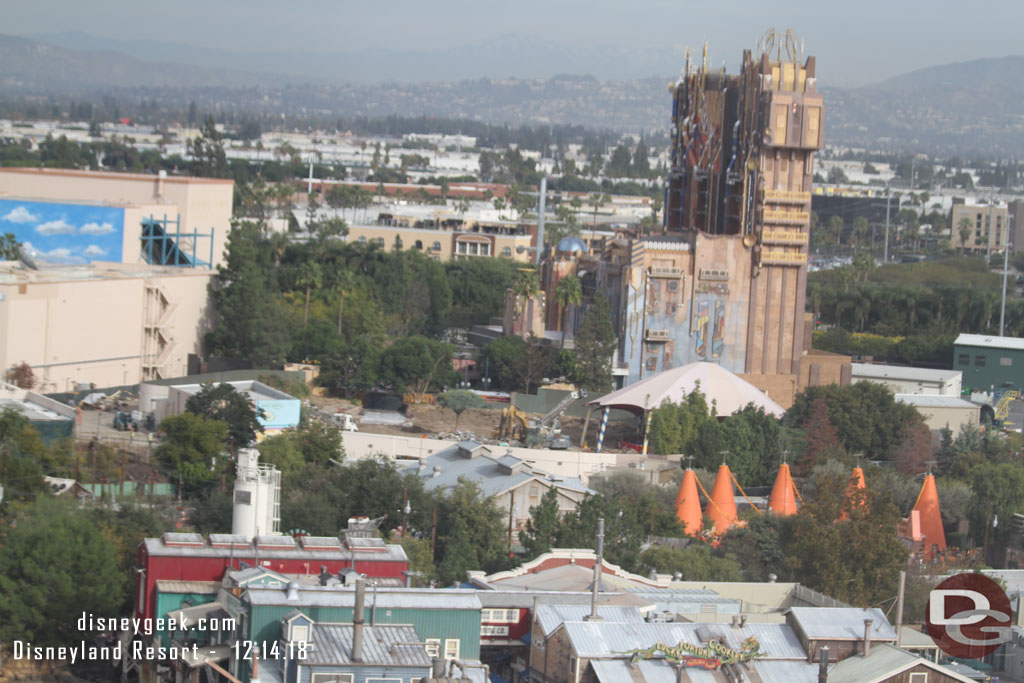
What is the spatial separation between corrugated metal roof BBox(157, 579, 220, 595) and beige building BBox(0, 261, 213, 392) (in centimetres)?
2726

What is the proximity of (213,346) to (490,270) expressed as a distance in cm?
2760

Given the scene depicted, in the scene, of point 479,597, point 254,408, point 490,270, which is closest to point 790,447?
point 254,408

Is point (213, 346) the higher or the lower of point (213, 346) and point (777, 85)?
the lower

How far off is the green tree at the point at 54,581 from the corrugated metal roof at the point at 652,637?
26.2 feet

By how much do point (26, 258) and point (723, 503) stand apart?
1321 inches

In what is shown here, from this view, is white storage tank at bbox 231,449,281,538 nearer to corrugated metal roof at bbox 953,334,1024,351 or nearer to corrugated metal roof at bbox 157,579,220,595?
corrugated metal roof at bbox 157,579,220,595

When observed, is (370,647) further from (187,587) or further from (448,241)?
(448,241)

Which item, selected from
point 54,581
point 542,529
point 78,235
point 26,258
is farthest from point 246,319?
point 54,581

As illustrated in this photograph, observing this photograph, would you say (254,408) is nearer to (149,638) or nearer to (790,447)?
(790,447)

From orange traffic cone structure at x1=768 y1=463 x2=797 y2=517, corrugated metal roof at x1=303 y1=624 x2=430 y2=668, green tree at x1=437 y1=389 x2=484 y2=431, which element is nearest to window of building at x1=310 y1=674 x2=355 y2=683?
corrugated metal roof at x1=303 y1=624 x2=430 y2=668

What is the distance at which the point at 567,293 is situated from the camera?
6662 centimetres

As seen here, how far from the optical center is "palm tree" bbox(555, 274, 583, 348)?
66.4m

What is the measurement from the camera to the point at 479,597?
3019cm

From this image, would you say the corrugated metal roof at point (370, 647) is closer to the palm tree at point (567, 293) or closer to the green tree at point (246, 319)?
the green tree at point (246, 319)
